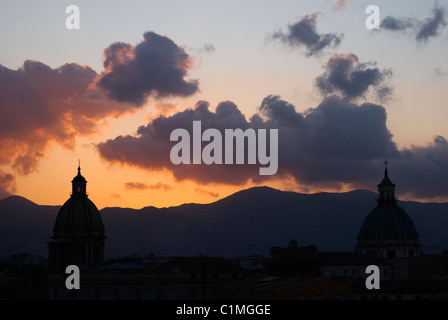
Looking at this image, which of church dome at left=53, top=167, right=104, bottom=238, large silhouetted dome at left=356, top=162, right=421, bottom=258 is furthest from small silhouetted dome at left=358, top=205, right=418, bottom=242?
church dome at left=53, top=167, right=104, bottom=238

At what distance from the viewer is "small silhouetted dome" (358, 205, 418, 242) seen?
530 feet

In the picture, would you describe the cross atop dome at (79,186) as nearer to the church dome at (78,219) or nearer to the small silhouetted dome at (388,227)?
the church dome at (78,219)

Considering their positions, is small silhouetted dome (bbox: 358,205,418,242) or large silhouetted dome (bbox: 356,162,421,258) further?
small silhouetted dome (bbox: 358,205,418,242)

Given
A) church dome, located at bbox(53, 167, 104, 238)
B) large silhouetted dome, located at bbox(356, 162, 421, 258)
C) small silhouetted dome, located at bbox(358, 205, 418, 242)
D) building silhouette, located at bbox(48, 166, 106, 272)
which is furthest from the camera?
small silhouetted dome, located at bbox(358, 205, 418, 242)

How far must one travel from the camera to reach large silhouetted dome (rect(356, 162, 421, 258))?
160 meters

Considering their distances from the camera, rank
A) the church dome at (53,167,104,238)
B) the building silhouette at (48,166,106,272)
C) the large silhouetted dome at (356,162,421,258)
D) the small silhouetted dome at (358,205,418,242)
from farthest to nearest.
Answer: the small silhouetted dome at (358,205,418,242) → the large silhouetted dome at (356,162,421,258) → the church dome at (53,167,104,238) → the building silhouette at (48,166,106,272)

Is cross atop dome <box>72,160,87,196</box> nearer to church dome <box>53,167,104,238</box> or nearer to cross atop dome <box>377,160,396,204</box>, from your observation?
church dome <box>53,167,104,238</box>

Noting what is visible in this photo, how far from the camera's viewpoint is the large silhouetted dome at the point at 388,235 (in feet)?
527

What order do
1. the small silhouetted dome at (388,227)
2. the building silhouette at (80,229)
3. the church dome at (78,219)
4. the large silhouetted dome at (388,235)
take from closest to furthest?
the building silhouette at (80,229) < the church dome at (78,219) < the large silhouetted dome at (388,235) < the small silhouetted dome at (388,227)

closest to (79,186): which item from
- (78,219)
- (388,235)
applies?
(78,219)

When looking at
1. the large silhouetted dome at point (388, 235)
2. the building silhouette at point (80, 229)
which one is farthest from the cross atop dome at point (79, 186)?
the large silhouetted dome at point (388, 235)

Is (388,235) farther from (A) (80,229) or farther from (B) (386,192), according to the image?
(A) (80,229)
